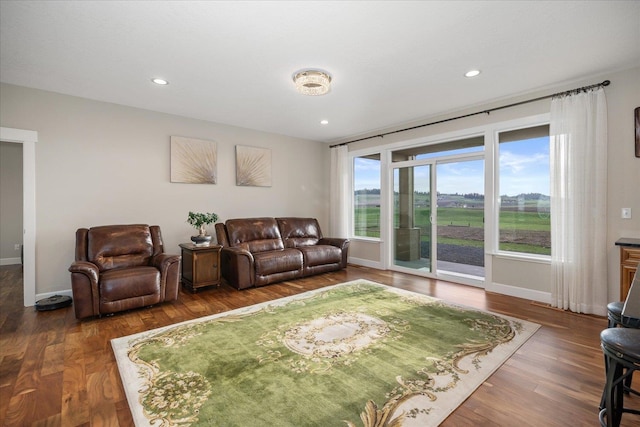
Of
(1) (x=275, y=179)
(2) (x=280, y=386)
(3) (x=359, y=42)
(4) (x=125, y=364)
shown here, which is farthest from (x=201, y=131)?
(2) (x=280, y=386)

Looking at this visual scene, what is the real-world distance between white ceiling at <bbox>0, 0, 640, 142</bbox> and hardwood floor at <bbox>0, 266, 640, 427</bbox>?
268cm

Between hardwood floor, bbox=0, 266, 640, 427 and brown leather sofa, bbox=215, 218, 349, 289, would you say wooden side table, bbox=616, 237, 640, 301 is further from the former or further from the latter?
brown leather sofa, bbox=215, 218, 349, 289

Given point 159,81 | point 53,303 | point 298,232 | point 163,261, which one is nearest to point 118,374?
point 163,261

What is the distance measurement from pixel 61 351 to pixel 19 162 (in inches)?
240

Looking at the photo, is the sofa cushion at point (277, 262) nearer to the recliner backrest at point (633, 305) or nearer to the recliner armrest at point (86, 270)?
the recliner armrest at point (86, 270)

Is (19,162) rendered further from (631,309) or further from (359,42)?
(631,309)

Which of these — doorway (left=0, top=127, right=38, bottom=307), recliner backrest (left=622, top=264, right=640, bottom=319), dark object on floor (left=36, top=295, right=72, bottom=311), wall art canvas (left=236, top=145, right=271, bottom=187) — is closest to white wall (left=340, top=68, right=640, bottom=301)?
→ recliner backrest (left=622, top=264, right=640, bottom=319)

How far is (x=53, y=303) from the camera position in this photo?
346 cm

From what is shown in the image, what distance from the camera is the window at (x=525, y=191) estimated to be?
3.86 meters

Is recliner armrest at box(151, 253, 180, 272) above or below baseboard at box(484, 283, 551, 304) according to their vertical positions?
above

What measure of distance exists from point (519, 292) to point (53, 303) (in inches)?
230

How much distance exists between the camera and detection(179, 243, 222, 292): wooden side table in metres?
4.18

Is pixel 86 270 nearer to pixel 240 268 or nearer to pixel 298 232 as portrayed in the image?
pixel 240 268

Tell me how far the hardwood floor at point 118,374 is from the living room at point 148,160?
62 cm
